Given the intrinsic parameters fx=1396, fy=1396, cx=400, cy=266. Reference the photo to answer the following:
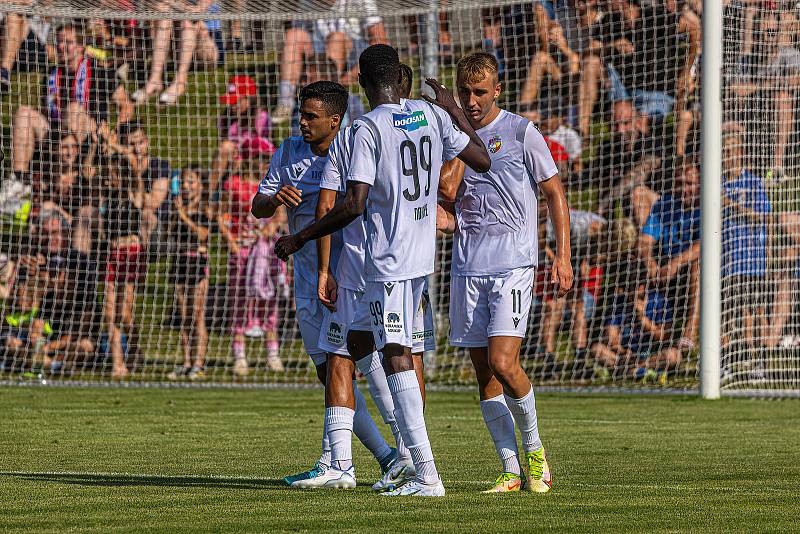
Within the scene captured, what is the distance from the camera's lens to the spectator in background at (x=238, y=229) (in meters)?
16.9

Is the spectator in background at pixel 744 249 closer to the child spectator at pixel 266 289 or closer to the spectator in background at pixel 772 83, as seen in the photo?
the spectator in background at pixel 772 83

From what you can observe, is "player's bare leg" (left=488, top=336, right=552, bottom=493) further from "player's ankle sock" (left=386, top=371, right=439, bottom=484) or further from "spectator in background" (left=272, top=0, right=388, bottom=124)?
"spectator in background" (left=272, top=0, right=388, bottom=124)

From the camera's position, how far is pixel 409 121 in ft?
23.0

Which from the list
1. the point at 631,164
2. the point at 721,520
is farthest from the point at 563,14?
the point at 721,520

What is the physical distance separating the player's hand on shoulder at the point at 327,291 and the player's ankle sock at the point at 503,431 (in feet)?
3.35

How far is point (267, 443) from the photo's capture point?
10195mm

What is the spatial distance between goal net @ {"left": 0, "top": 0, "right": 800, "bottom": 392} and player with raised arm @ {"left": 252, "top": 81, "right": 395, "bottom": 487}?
24.2 feet

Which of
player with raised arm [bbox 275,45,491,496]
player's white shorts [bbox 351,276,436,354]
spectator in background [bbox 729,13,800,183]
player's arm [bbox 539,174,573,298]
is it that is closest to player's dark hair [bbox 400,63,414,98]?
player with raised arm [bbox 275,45,491,496]

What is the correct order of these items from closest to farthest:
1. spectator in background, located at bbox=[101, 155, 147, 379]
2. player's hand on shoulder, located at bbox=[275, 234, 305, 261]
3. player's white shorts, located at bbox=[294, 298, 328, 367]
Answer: player's hand on shoulder, located at bbox=[275, 234, 305, 261] < player's white shorts, located at bbox=[294, 298, 328, 367] < spectator in background, located at bbox=[101, 155, 147, 379]

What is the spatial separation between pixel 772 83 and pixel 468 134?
855cm

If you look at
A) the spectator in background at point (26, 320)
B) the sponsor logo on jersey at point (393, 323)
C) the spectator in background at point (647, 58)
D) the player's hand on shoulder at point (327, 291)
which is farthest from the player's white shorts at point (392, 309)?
the spectator in background at point (26, 320)

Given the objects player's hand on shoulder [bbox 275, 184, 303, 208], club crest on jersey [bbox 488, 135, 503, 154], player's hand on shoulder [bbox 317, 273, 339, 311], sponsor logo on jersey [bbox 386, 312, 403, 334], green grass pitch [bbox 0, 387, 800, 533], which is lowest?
green grass pitch [bbox 0, 387, 800, 533]

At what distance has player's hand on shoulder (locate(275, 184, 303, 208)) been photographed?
25.0 feet

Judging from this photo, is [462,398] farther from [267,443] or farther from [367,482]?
[367,482]
